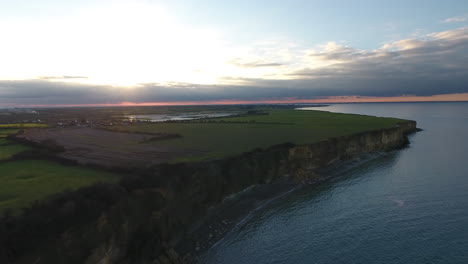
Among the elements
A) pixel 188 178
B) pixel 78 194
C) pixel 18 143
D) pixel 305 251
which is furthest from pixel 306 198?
pixel 18 143

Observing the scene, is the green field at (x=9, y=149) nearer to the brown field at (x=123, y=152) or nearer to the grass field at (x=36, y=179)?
the grass field at (x=36, y=179)

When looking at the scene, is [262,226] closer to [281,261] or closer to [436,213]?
[281,261]

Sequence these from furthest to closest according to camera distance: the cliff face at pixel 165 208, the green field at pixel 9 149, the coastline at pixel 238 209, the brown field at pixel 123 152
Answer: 1. the green field at pixel 9 149
2. the brown field at pixel 123 152
3. the coastline at pixel 238 209
4. the cliff face at pixel 165 208

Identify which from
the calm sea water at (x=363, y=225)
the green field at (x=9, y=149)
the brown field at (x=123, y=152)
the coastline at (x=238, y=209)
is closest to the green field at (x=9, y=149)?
the green field at (x=9, y=149)

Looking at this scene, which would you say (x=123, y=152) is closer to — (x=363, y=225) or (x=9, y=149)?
(x=9, y=149)

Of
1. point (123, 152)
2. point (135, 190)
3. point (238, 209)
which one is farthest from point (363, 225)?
point (123, 152)

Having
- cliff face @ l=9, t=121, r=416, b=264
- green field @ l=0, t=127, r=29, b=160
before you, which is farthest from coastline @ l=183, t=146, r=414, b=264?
green field @ l=0, t=127, r=29, b=160
